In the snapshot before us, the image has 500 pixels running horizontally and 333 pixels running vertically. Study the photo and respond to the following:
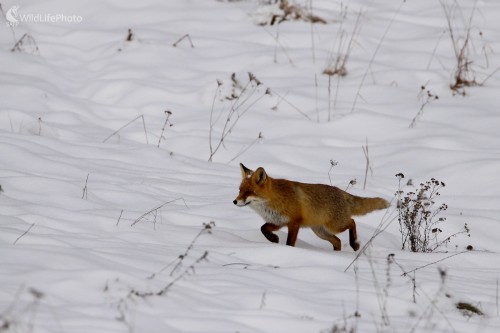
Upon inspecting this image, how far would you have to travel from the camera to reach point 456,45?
10789 mm

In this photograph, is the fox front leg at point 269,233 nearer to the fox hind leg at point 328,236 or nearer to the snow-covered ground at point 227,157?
the snow-covered ground at point 227,157

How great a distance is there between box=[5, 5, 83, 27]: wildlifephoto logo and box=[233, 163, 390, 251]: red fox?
6.68 metres

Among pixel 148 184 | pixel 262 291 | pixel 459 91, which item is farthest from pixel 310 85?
pixel 262 291

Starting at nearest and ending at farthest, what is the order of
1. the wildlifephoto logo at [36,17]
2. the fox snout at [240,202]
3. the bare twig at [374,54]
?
the fox snout at [240,202]
the bare twig at [374,54]
the wildlifephoto logo at [36,17]

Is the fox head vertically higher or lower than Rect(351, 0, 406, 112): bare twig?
lower

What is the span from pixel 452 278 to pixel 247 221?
5.86 ft

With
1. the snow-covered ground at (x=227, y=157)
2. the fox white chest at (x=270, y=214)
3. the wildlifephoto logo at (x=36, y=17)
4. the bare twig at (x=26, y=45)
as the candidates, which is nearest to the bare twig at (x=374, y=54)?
the snow-covered ground at (x=227, y=157)

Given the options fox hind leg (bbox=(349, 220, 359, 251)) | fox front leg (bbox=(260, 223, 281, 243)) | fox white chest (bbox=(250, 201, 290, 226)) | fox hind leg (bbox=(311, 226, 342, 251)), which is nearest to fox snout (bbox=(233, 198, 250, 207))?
fox white chest (bbox=(250, 201, 290, 226))

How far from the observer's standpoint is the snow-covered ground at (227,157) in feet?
13.1

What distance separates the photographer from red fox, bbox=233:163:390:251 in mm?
5660

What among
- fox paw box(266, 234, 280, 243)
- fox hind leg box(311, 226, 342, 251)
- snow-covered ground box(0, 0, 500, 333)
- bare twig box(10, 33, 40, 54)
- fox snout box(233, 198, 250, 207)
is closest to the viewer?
snow-covered ground box(0, 0, 500, 333)

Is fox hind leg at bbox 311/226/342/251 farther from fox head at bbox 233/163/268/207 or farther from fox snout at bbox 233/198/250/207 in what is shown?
fox snout at bbox 233/198/250/207

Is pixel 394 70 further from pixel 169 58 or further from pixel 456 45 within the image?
pixel 169 58

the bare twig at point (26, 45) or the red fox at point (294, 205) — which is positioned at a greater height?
the bare twig at point (26, 45)
